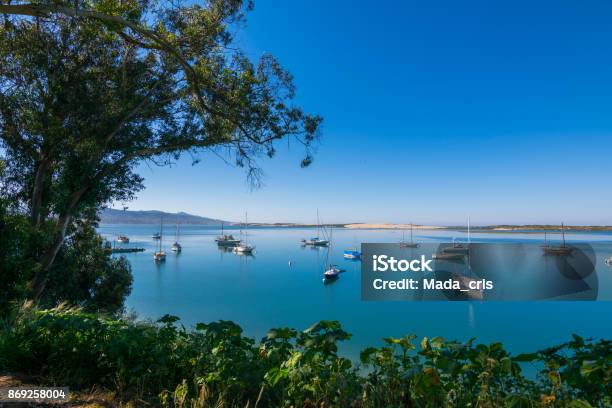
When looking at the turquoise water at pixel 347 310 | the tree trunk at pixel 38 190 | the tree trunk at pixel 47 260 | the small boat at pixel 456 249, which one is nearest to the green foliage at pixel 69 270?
the tree trunk at pixel 47 260

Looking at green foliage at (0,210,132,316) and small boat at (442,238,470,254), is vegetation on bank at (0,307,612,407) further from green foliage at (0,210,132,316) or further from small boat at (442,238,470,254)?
small boat at (442,238,470,254)

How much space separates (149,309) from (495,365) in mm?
32716

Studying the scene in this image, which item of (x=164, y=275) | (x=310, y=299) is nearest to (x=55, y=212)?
(x=310, y=299)

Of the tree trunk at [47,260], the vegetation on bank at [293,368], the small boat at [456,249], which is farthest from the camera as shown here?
the small boat at [456,249]

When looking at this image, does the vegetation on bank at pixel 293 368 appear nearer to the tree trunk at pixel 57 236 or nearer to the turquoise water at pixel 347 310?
the tree trunk at pixel 57 236

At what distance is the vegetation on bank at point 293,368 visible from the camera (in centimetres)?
163

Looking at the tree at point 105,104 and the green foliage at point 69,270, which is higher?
the tree at point 105,104

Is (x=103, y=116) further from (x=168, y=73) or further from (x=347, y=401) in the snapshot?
(x=347, y=401)

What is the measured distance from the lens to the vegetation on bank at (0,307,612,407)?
64.1 inches

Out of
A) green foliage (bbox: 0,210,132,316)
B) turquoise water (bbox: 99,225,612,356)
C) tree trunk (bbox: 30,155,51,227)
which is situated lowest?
turquoise water (bbox: 99,225,612,356)

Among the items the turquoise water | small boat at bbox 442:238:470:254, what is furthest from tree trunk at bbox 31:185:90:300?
small boat at bbox 442:238:470:254

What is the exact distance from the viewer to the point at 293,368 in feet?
6.16

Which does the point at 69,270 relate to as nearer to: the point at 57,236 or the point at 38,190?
the point at 57,236

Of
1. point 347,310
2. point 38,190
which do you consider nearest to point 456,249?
point 347,310
